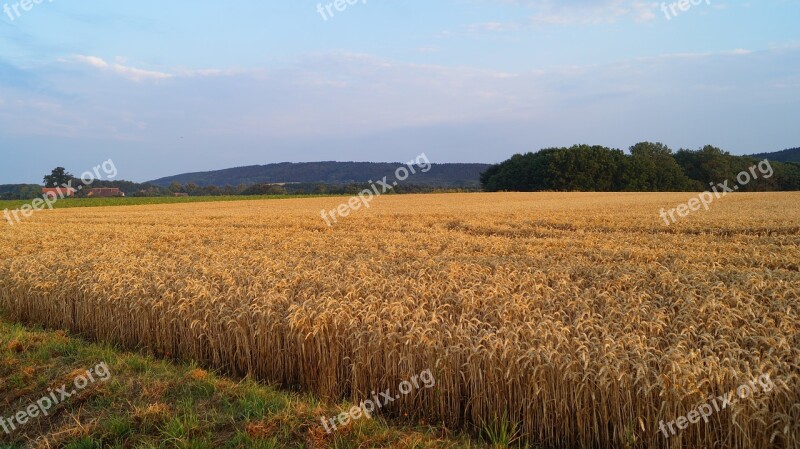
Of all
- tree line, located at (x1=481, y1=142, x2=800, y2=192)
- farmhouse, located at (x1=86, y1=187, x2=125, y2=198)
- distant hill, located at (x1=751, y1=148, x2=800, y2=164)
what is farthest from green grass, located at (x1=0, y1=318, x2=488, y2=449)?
distant hill, located at (x1=751, y1=148, x2=800, y2=164)

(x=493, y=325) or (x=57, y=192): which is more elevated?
(x=57, y=192)

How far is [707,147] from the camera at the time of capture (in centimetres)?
9862

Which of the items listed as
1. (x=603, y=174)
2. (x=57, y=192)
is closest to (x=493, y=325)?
(x=57, y=192)

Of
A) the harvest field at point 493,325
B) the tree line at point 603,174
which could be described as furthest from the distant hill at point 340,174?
the harvest field at point 493,325

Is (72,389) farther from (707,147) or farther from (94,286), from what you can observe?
(707,147)

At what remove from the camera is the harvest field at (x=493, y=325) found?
4.29m

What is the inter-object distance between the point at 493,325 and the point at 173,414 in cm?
343

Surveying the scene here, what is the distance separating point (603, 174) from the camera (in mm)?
79125

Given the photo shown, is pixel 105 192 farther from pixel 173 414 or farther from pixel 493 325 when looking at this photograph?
pixel 493 325

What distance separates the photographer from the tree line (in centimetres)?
7806

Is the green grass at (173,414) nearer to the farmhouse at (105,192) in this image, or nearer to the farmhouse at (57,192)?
the farmhouse at (57,192)

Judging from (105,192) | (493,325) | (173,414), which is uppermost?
(105,192)

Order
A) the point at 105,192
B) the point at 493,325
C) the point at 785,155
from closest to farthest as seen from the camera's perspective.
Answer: the point at 493,325 < the point at 105,192 < the point at 785,155

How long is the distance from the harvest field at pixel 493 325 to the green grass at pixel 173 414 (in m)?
0.43
